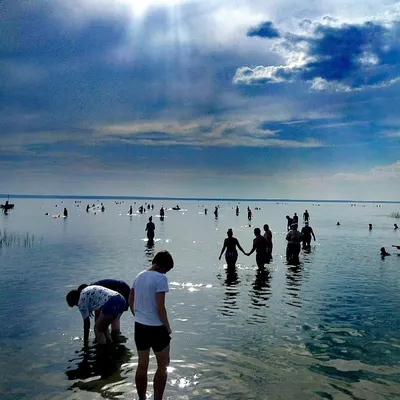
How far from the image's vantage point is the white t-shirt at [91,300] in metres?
8.91

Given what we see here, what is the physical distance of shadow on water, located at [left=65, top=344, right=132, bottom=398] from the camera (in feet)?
26.9

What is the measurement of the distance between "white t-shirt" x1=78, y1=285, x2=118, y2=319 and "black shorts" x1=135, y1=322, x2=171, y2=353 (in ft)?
Result: 7.81

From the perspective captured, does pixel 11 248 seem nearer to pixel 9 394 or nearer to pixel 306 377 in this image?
pixel 9 394

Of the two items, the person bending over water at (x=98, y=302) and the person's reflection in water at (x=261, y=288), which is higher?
the person bending over water at (x=98, y=302)

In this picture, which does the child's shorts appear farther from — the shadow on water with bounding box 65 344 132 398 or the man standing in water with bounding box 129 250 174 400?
the man standing in water with bounding box 129 250 174 400

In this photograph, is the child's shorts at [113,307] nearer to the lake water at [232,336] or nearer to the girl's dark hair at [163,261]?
the lake water at [232,336]

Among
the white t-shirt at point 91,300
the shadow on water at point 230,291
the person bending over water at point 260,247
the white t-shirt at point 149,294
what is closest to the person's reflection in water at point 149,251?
the shadow on water at point 230,291

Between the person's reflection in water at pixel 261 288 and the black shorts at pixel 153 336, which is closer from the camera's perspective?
the black shorts at pixel 153 336

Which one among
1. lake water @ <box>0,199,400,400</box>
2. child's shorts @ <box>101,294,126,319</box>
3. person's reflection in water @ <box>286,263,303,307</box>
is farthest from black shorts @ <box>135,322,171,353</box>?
person's reflection in water @ <box>286,263,303,307</box>

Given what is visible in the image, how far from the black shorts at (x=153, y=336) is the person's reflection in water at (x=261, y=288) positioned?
8.00 m

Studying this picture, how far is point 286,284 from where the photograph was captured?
1809cm

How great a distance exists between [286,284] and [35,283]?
34.5 feet

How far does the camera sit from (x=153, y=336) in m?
6.72

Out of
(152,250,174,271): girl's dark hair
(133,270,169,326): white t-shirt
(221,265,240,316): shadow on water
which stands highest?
(152,250,174,271): girl's dark hair
